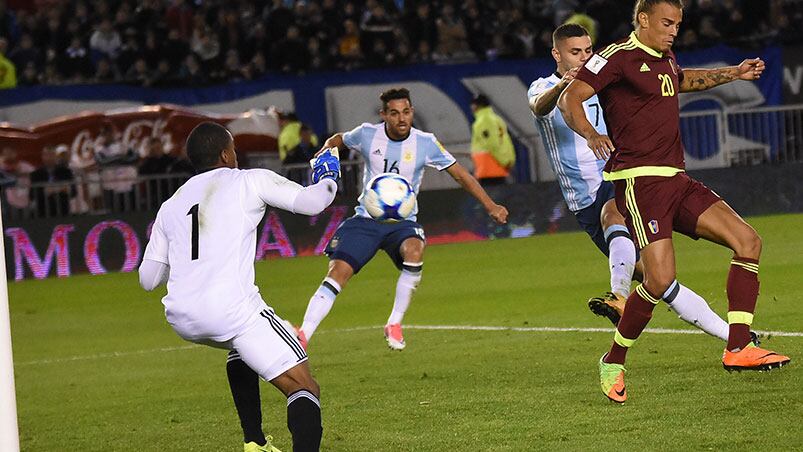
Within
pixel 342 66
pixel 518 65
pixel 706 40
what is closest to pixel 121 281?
pixel 342 66

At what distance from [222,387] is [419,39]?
51.5 ft

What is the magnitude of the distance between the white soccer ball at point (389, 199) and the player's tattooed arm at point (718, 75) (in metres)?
3.21

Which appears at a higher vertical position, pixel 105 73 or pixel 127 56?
pixel 127 56

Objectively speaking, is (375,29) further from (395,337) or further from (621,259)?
(621,259)

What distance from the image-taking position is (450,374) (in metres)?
9.76

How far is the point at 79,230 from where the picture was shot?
20516 millimetres

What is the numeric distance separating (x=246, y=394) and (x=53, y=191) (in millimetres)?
14998

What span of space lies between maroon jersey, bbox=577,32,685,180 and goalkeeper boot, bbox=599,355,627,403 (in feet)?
3.50

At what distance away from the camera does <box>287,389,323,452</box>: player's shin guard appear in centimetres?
628

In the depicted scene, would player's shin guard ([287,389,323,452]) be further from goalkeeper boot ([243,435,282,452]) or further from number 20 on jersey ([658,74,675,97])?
number 20 on jersey ([658,74,675,97])

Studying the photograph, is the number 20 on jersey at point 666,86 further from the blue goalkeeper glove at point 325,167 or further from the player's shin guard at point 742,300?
the blue goalkeeper glove at point 325,167

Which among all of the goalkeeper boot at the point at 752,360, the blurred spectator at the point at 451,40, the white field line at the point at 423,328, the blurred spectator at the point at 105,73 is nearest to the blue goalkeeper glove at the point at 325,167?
the goalkeeper boot at the point at 752,360

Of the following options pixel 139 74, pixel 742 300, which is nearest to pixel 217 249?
pixel 742 300

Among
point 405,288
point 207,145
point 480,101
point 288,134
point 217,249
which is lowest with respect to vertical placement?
point 288,134
